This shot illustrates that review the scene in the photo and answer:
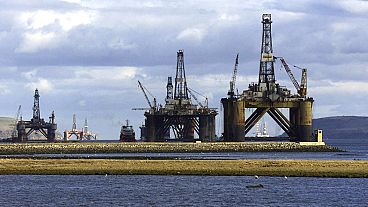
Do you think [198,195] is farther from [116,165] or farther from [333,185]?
[116,165]

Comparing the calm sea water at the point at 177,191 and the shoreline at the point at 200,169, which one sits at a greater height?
the shoreline at the point at 200,169

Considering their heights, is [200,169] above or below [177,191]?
above

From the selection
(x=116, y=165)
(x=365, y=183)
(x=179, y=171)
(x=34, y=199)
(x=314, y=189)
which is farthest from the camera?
(x=116, y=165)

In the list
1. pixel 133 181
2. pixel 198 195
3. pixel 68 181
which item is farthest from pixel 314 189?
pixel 68 181

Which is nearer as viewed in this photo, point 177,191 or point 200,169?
point 177,191

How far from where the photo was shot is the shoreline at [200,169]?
4414 inches

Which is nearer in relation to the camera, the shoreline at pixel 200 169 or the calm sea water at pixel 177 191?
the calm sea water at pixel 177 191

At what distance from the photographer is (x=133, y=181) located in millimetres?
105438

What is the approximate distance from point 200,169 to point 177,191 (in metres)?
23.1

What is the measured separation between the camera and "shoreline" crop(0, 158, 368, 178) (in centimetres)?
11212

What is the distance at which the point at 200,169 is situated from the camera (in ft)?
381

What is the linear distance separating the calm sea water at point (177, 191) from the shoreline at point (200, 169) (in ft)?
7.98

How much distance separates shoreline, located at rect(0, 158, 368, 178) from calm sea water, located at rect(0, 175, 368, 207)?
7.98ft

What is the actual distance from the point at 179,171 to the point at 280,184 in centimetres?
1755
